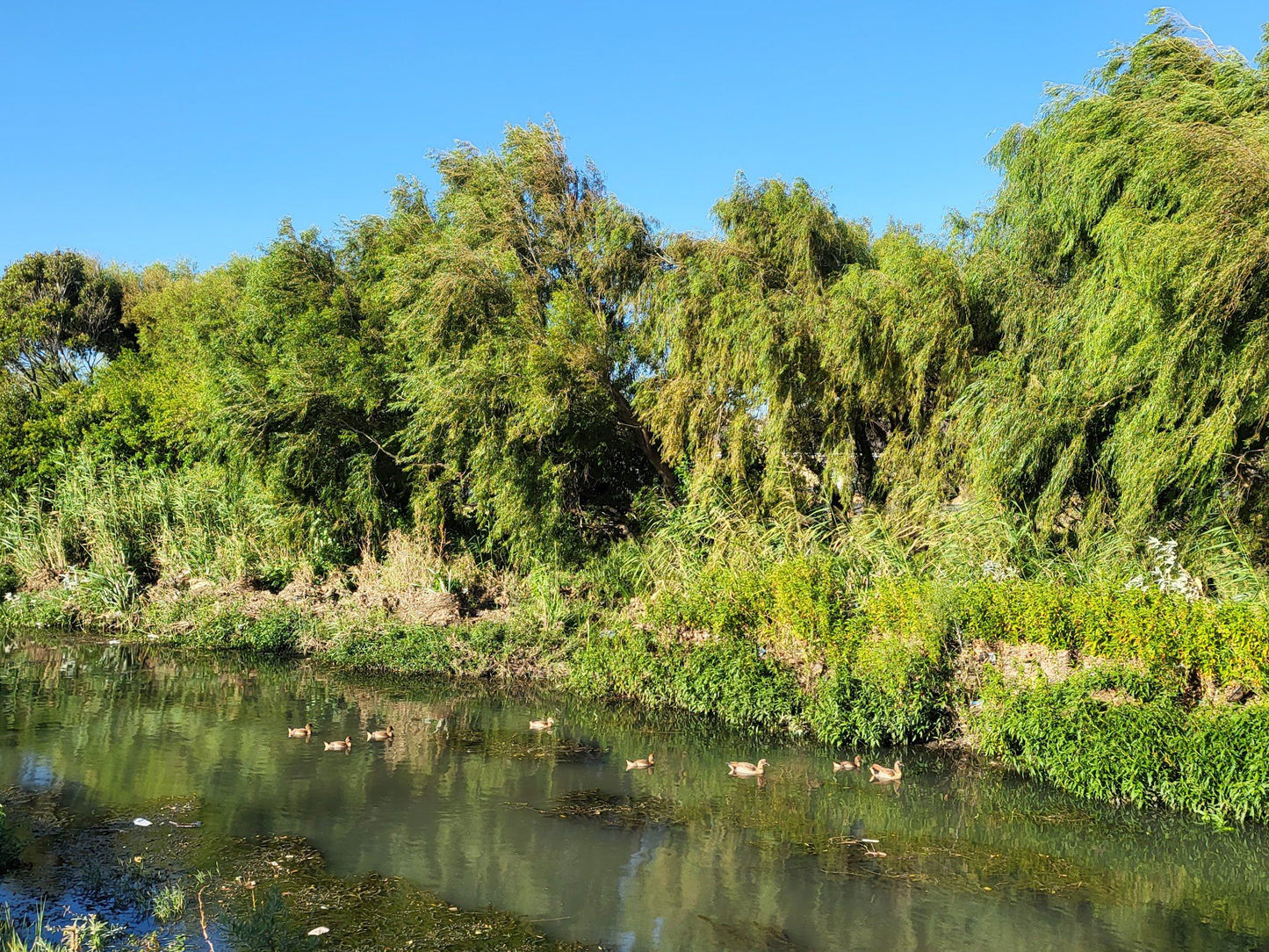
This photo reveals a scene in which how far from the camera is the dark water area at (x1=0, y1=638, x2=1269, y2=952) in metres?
7.32

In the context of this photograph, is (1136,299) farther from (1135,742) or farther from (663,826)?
(663,826)

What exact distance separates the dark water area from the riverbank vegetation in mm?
867

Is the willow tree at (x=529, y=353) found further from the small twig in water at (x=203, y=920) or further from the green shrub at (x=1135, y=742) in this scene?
the small twig in water at (x=203, y=920)

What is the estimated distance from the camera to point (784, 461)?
14.7m

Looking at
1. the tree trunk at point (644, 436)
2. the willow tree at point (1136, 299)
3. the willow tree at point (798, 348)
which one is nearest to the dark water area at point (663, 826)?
the willow tree at point (1136, 299)

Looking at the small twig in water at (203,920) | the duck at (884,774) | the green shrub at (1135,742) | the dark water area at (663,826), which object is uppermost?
the green shrub at (1135,742)

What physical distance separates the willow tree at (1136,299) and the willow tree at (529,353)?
5.62 metres

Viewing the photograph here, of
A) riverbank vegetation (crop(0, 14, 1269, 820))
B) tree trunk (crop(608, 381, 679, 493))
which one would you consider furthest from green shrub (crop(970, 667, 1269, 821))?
tree trunk (crop(608, 381, 679, 493))

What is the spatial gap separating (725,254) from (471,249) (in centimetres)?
441

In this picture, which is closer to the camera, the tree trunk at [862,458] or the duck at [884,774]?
the duck at [884,774]

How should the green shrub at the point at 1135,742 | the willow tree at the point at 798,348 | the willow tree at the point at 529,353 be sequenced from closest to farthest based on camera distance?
the green shrub at the point at 1135,742, the willow tree at the point at 798,348, the willow tree at the point at 529,353

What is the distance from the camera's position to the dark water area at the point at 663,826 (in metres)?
7.32

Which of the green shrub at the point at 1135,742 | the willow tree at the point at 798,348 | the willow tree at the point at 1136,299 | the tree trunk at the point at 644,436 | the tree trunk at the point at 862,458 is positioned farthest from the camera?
the tree trunk at the point at 644,436

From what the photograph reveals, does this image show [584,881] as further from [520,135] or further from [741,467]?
[520,135]
